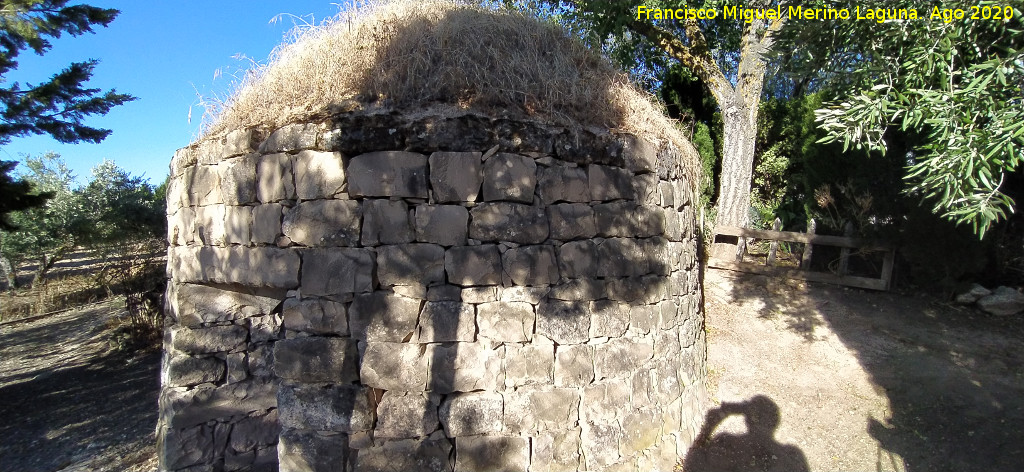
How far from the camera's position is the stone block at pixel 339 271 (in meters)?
3.05

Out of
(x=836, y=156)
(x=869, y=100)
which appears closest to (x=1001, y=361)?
(x=836, y=156)

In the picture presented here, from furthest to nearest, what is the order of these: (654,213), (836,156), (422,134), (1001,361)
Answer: (836,156)
(1001,361)
(654,213)
(422,134)

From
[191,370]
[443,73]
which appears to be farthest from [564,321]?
[191,370]

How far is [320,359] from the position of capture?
3100mm

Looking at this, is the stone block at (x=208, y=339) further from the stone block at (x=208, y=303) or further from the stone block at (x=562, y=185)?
the stone block at (x=562, y=185)

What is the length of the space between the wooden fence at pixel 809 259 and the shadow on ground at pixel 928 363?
0.14 meters

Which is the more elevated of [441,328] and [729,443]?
[441,328]

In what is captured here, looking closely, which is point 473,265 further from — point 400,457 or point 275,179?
point 275,179

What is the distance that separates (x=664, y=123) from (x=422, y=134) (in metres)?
2.40

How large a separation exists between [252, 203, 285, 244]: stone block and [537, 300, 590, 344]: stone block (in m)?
1.78

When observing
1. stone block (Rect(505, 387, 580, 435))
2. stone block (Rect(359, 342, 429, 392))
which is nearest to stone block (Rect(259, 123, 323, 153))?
stone block (Rect(359, 342, 429, 392))

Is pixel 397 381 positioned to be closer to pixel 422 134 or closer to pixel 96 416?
pixel 422 134

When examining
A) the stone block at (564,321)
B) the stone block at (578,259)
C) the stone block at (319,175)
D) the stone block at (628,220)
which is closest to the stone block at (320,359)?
the stone block at (319,175)

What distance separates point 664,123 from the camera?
445 cm
